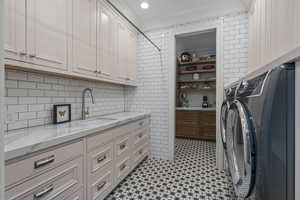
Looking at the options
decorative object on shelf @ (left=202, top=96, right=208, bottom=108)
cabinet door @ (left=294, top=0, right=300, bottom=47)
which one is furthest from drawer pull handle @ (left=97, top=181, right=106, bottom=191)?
decorative object on shelf @ (left=202, top=96, right=208, bottom=108)

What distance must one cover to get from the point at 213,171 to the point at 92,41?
2587mm

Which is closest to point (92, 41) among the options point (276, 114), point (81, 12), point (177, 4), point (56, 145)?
point (81, 12)

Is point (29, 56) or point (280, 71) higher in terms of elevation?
point (29, 56)

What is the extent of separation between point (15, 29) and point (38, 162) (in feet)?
3.25

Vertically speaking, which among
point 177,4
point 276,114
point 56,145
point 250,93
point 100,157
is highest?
point 177,4

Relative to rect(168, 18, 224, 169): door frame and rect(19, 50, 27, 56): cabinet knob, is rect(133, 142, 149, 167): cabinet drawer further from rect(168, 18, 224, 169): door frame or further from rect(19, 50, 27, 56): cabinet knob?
rect(19, 50, 27, 56): cabinet knob

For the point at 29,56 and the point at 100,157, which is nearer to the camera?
the point at 29,56

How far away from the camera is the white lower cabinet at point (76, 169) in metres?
0.87

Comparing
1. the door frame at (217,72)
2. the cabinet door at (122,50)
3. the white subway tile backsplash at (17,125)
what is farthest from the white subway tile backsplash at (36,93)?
the door frame at (217,72)

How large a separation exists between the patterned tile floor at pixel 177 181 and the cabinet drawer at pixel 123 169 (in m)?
0.12

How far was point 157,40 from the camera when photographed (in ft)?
9.06

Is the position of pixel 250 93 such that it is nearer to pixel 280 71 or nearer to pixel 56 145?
pixel 280 71

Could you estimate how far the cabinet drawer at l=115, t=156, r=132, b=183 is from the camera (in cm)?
179

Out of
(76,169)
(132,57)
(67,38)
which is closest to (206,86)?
(132,57)
